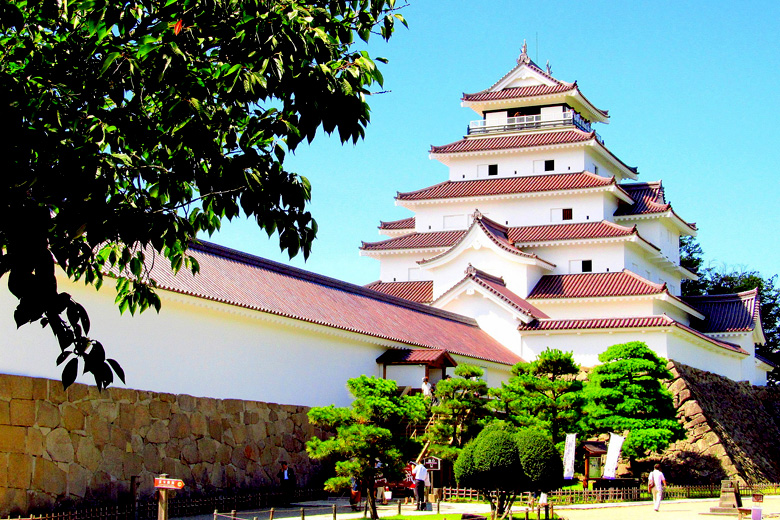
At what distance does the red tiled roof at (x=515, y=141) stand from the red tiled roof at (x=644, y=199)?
14.3 feet

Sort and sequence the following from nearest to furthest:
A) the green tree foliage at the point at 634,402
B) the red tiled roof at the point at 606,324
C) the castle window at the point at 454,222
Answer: the green tree foliage at the point at 634,402, the red tiled roof at the point at 606,324, the castle window at the point at 454,222

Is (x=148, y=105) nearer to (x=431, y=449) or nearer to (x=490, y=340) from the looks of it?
(x=431, y=449)

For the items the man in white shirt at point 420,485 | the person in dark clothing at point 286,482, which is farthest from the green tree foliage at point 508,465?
the person in dark clothing at point 286,482

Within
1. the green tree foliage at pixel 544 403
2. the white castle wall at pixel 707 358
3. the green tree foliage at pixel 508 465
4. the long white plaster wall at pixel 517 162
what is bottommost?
the green tree foliage at pixel 508 465

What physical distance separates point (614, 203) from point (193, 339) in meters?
30.5

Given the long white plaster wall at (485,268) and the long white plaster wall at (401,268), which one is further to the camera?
the long white plaster wall at (401,268)

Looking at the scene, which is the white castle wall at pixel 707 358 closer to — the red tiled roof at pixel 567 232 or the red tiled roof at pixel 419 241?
the red tiled roof at pixel 567 232

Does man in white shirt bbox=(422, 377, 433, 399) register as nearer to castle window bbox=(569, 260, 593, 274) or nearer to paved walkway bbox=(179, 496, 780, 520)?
paved walkway bbox=(179, 496, 780, 520)

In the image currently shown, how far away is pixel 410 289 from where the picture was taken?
45.6 meters

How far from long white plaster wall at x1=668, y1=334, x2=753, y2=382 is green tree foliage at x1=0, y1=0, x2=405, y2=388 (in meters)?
31.2

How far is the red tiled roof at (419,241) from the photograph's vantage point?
45969 millimetres

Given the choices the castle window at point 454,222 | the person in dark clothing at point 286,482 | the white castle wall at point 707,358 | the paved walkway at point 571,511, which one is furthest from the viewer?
the castle window at point 454,222

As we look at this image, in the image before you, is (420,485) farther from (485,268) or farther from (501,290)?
(485,268)

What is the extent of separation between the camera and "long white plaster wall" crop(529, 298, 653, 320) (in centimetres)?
4119
